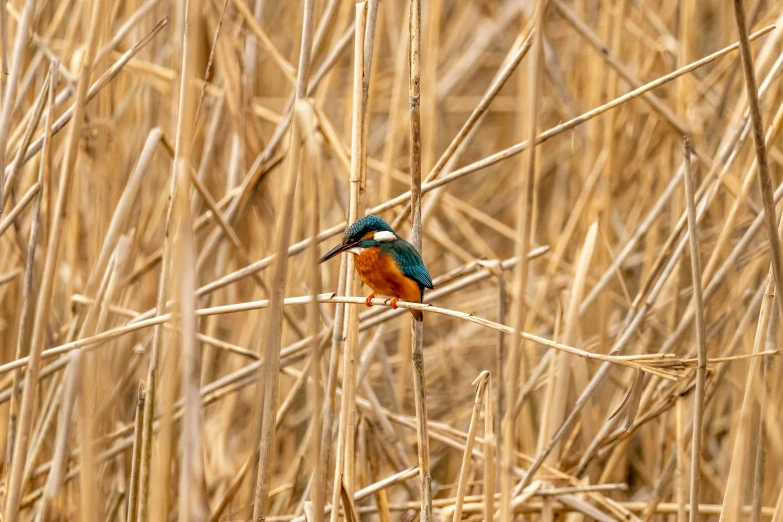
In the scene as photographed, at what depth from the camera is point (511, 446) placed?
1.43 metres

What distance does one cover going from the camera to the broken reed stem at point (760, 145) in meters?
1.24

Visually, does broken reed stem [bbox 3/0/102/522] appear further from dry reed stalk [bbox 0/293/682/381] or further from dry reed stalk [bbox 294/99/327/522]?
dry reed stalk [bbox 294/99/327/522]

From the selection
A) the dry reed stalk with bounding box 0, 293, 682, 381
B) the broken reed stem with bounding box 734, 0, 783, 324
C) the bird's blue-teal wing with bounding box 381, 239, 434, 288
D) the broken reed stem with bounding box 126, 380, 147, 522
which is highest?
the broken reed stem with bounding box 734, 0, 783, 324

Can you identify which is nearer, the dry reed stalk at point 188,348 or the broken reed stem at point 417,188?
the dry reed stalk at point 188,348

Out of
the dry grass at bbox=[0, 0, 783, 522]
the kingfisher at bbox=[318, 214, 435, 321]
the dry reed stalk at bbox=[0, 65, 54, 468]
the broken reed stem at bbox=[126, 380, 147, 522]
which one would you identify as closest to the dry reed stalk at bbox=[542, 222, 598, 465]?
the dry grass at bbox=[0, 0, 783, 522]

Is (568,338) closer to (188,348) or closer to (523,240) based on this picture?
(523,240)

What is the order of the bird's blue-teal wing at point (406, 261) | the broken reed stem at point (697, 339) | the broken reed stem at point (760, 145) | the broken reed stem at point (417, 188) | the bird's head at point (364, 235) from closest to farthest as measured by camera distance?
the broken reed stem at point (760, 145) < the broken reed stem at point (697, 339) < the broken reed stem at point (417, 188) < the bird's head at point (364, 235) < the bird's blue-teal wing at point (406, 261)

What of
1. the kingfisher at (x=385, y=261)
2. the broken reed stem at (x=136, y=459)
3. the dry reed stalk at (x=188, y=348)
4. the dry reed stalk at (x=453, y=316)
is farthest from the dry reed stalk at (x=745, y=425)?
the broken reed stem at (x=136, y=459)

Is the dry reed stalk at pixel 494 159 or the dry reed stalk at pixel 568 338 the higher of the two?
the dry reed stalk at pixel 494 159

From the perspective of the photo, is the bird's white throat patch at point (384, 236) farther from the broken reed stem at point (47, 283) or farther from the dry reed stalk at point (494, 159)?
the broken reed stem at point (47, 283)

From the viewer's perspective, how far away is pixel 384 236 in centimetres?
207

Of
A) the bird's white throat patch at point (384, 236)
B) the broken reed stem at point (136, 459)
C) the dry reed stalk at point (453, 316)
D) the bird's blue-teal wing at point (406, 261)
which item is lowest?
the broken reed stem at point (136, 459)

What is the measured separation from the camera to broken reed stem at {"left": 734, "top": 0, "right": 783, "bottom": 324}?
1244 mm

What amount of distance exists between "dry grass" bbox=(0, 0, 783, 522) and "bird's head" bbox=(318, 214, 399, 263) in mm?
55
